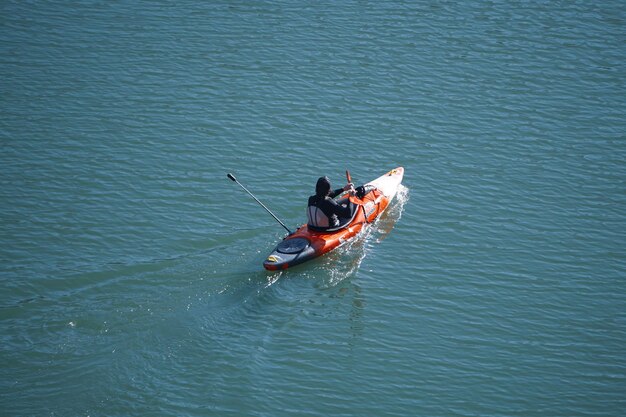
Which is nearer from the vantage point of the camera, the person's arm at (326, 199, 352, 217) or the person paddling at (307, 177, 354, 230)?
the person paddling at (307, 177, 354, 230)

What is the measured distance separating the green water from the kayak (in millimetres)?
324

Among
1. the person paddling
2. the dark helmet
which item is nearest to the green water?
the person paddling

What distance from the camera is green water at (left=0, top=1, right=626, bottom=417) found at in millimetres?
13633

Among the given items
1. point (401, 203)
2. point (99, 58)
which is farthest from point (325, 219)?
point (99, 58)

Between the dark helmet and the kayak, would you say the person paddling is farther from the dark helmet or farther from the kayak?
the kayak

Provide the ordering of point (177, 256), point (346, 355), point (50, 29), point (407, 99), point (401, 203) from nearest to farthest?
point (346, 355)
point (177, 256)
point (401, 203)
point (407, 99)
point (50, 29)

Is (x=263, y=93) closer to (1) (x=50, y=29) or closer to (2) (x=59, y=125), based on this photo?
(2) (x=59, y=125)

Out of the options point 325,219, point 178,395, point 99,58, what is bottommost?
point 178,395

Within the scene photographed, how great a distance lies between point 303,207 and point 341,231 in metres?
1.70

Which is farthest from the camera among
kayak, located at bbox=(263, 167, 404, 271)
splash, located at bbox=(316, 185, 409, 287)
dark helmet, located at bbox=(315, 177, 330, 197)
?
dark helmet, located at bbox=(315, 177, 330, 197)

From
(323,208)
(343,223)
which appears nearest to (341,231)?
(343,223)

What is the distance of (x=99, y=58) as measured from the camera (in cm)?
2477

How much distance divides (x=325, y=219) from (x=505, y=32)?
41.4 ft

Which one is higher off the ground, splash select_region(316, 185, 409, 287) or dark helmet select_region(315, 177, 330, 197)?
dark helmet select_region(315, 177, 330, 197)
